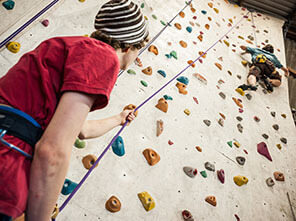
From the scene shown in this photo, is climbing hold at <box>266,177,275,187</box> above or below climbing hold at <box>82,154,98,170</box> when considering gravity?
above

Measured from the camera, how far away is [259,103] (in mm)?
2945

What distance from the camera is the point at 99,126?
98 centimetres

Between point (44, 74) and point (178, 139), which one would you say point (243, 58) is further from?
point (44, 74)

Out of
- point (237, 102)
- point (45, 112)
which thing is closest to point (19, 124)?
point (45, 112)

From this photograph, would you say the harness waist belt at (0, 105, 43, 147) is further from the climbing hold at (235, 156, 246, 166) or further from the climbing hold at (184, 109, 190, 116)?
the climbing hold at (235, 156, 246, 166)

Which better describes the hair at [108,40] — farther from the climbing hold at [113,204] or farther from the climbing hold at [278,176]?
the climbing hold at [278,176]

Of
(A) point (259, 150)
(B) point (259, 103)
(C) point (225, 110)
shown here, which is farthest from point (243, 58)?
(A) point (259, 150)

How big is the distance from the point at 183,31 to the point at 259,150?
1622mm

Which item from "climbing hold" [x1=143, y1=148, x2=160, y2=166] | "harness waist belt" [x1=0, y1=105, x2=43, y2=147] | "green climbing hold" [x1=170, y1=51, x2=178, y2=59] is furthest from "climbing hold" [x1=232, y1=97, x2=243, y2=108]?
"harness waist belt" [x1=0, y1=105, x2=43, y2=147]

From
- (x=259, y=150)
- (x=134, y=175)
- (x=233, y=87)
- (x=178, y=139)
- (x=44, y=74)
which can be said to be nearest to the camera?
(x=44, y=74)

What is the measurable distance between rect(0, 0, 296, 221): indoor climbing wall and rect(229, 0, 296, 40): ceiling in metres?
2.32

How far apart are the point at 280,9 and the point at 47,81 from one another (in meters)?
5.96

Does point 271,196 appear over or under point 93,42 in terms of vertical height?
under

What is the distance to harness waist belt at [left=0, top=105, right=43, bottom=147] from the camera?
525mm
